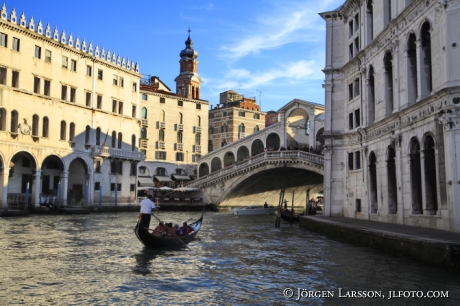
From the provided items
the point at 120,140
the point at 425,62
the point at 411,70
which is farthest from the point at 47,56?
the point at 425,62

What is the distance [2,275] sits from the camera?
30.5 feet

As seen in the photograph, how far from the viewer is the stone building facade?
12.9 meters

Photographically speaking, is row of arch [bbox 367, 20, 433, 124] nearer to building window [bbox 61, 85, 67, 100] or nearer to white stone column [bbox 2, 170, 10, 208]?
white stone column [bbox 2, 170, 10, 208]

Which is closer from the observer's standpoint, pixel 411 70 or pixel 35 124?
pixel 411 70

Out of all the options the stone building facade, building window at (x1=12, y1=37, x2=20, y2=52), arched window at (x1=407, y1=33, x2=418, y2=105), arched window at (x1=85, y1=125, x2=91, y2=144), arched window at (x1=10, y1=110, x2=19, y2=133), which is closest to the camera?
the stone building facade

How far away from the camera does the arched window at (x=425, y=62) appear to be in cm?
1448

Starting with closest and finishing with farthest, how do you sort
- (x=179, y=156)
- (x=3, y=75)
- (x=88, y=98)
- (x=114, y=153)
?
(x=3, y=75), (x=88, y=98), (x=114, y=153), (x=179, y=156)

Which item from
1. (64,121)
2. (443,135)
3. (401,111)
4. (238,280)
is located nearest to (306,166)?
(64,121)

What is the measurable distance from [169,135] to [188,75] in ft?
35.9

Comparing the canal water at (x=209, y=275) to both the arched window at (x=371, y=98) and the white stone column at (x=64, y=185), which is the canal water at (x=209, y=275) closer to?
the arched window at (x=371, y=98)

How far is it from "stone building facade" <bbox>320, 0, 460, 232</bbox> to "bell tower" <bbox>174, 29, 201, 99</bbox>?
35.3m

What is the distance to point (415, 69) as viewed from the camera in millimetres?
15609

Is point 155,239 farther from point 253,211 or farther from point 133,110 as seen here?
point 133,110

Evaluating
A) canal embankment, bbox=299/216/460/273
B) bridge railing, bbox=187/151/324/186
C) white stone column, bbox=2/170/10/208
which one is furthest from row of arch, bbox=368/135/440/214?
white stone column, bbox=2/170/10/208
